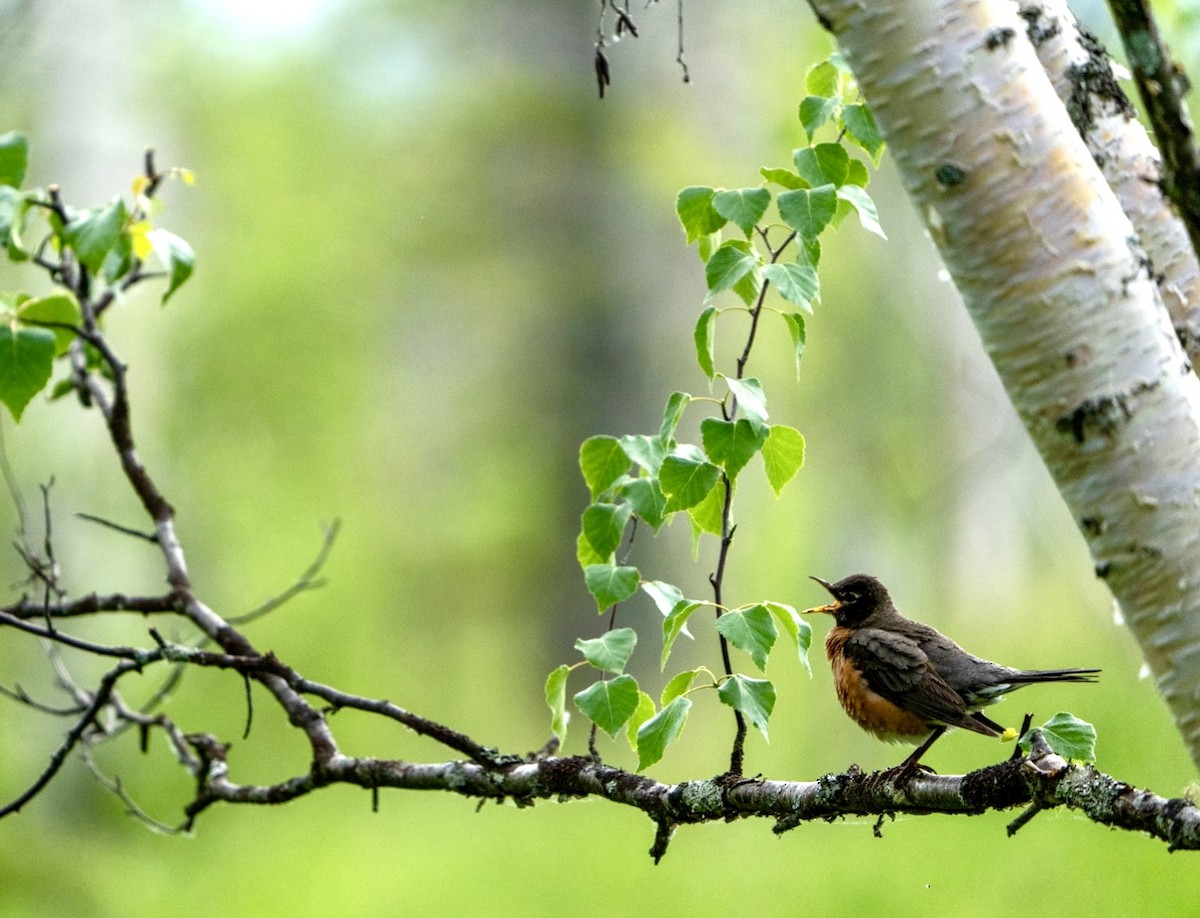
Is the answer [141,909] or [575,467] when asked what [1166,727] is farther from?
[141,909]

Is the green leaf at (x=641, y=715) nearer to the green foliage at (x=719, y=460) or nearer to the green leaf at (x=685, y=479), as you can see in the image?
the green foliage at (x=719, y=460)

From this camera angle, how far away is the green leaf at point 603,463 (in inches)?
75.1

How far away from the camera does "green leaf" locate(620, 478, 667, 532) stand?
1814 mm

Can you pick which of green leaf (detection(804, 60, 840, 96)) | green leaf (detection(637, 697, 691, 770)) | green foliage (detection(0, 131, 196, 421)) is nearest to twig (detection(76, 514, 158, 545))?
green foliage (detection(0, 131, 196, 421))

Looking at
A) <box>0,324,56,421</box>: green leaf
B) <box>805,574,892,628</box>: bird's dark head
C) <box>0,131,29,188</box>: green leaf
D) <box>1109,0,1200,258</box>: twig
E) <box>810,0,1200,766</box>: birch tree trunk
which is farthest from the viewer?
<box>805,574,892,628</box>: bird's dark head

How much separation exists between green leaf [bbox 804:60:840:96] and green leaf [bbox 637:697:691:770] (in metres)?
1.08

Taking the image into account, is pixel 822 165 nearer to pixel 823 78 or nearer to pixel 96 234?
pixel 823 78

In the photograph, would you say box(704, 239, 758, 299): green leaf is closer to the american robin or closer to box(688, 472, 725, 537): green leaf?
box(688, 472, 725, 537): green leaf

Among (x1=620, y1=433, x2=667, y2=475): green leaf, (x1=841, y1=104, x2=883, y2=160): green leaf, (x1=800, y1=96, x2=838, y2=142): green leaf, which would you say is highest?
(x1=800, y1=96, x2=838, y2=142): green leaf

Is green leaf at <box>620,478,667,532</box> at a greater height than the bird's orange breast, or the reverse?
green leaf at <box>620,478,667,532</box>

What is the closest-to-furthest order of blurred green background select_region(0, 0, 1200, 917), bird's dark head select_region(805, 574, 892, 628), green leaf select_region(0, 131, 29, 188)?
green leaf select_region(0, 131, 29, 188)
bird's dark head select_region(805, 574, 892, 628)
blurred green background select_region(0, 0, 1200, 917)

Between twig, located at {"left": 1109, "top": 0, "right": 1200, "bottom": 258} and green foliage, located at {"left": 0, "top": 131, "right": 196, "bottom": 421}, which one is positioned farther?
green foliage, located at {"left": 0, "top": 131, "right": 196, "bottom": 421}

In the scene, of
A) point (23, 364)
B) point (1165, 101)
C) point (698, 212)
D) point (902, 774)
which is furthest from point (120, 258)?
point (1165, 101)

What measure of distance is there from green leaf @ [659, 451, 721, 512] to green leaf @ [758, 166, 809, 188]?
437 millimetres
